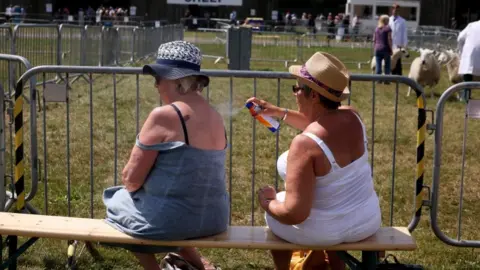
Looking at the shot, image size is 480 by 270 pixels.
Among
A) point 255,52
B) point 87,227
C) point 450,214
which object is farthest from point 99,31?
point 87,227

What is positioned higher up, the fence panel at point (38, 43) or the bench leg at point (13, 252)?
the fence panel at point (38, 43)

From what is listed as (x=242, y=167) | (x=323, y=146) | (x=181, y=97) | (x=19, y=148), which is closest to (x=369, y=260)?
(x=323, y=146)

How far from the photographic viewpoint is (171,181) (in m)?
4.14

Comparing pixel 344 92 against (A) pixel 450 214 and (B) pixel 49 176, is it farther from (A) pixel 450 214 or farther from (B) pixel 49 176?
(B) pixel 49 176

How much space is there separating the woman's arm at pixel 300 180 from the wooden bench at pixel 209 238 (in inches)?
11.8

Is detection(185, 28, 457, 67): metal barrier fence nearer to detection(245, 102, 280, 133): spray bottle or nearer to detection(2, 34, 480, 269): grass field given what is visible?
detection(2, 34, 480, 269): grass field

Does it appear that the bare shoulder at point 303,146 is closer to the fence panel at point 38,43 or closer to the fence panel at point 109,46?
the fence panel at point 38,43

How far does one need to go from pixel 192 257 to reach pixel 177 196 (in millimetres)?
771

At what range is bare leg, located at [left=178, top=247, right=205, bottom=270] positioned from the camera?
4789 millimetres

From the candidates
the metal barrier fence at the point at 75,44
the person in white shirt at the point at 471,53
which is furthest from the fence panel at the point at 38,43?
the person in white shirt at the point at 471,53

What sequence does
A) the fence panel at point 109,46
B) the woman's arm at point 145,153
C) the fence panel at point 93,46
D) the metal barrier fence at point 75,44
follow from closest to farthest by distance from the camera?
the woman's arm at point 145,153
the metal barrier fence at point 75,44
the fence panel at point 93,46
the fence panel at point 109,46

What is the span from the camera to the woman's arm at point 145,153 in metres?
4.05

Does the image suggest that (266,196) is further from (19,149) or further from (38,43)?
(38,43)

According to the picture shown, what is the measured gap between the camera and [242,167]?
8.55 meters
